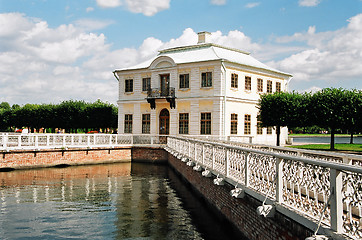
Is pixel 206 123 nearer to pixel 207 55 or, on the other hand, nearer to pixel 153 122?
pixel 153 122

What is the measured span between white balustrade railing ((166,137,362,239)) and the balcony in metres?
19.7

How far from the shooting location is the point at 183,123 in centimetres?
2966

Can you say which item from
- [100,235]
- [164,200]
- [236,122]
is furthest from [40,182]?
[236,122]

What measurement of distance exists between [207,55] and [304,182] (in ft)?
85.5

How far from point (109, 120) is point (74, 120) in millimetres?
6538

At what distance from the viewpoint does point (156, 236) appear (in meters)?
9.43

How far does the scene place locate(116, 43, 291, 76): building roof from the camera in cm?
2972

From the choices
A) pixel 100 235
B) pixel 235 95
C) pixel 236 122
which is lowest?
pixel 100 235

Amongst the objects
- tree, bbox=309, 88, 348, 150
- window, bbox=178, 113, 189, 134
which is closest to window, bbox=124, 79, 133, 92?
window, bbox=178, 113, 189, 134

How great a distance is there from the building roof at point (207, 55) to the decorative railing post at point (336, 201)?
24359 millimetres

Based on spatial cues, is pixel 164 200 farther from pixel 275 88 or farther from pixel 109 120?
pixel 109 120

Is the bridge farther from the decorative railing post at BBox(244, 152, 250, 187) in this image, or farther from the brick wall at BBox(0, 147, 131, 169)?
the brick wall at BBox(0, 147, 131, 169)

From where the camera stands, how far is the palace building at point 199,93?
28.1 meters

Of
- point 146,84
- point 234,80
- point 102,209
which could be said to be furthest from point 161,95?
point 102,209
